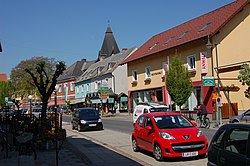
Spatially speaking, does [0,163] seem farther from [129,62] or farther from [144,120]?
[129,62]

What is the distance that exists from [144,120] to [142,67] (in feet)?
95.8

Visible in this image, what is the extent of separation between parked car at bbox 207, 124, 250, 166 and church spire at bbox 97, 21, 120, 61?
6937 centimetres

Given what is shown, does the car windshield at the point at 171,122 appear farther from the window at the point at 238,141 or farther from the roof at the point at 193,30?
the roof at the point at 193,30

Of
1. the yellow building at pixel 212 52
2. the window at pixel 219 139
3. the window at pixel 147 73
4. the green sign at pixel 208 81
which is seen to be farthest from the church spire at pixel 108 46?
the window at pixel 219 139

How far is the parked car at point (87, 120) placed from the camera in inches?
944

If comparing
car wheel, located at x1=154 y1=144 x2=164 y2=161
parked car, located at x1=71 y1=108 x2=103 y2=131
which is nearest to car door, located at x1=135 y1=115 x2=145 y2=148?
car wheel, located at x1=154 y1=144 x2=164 y2=161

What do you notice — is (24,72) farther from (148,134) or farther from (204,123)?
(148,134)

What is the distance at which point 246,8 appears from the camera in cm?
3041

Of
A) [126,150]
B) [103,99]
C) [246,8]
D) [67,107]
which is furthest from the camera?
[67,107]

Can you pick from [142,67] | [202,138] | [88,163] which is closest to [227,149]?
[202,138]

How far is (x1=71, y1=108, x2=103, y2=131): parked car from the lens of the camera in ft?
78.6

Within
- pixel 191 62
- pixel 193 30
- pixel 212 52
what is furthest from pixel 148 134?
pixel 193 30

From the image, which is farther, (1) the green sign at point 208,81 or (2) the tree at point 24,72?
(2) the tree at point 24,72

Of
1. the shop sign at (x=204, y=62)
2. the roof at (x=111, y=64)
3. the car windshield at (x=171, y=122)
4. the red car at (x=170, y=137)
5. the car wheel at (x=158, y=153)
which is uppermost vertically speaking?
the roof at (x=111, y=64)
